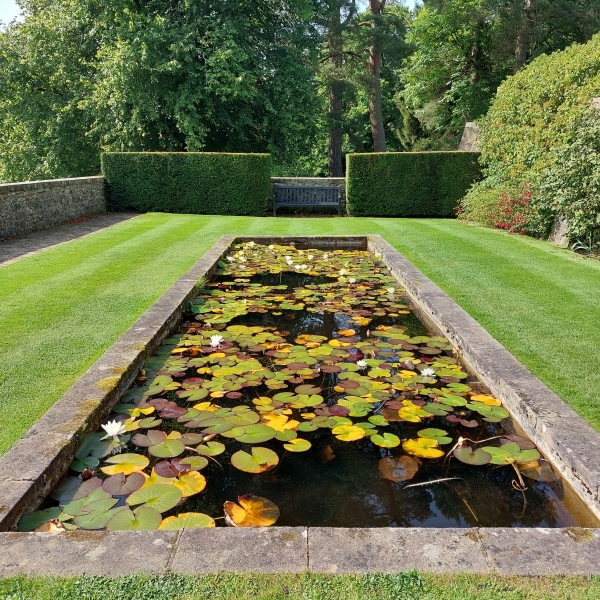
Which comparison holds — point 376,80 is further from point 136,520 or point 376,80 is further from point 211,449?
point 136,520

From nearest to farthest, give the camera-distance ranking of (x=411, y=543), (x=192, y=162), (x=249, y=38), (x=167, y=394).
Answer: (x=411, y=543)
(x=167, y=394)
(x=192, y=162)
(x=249, y=38)

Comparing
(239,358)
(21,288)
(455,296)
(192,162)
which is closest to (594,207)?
(455,296)

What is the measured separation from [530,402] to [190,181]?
1263 centimetres

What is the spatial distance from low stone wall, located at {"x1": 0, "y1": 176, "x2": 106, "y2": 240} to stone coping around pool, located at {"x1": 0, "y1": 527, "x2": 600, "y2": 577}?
8.83 metres

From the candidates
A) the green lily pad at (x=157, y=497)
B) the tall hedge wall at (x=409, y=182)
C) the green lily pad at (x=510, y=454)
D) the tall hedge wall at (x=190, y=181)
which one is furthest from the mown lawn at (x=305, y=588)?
the tall hedge wall at (x=409, y=182)

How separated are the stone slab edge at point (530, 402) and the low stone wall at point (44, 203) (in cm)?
784

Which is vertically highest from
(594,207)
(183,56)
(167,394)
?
(183,56)

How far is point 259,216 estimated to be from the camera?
14398 millimetres

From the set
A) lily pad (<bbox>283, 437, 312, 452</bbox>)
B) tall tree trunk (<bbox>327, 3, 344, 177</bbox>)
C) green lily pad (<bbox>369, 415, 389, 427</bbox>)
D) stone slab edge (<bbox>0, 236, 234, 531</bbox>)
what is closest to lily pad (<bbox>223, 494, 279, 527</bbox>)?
lily pad (<bbox>283, 437, 312, 452</bbox>)

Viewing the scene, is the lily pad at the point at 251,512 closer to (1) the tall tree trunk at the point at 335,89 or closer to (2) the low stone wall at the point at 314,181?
(2) the low stone wall at the point at 314,181

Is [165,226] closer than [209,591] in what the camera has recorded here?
No

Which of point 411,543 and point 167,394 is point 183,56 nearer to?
point 167,394

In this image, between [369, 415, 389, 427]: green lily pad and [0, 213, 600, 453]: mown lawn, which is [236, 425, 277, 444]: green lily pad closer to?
[369, 415, 389, 427]: green lily pad

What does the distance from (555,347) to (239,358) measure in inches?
92.4
